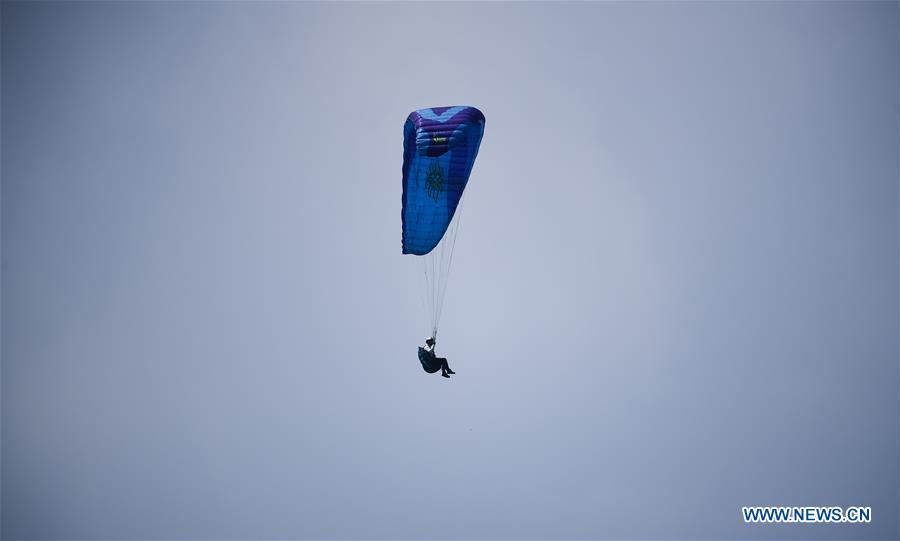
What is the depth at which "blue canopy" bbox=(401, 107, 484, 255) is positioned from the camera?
17359mm

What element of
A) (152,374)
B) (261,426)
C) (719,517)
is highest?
(152,374)

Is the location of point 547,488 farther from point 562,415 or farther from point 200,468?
point 200,468

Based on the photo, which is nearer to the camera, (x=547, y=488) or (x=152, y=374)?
(x=547, y=488)

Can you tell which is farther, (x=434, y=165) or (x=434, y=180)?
(x=434, y=180)

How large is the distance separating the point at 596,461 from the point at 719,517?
19.1 m

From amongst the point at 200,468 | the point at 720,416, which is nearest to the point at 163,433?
the point at 200,468

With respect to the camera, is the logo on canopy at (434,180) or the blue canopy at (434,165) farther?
the logo on canopy at (434,180)

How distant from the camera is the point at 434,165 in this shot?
707 inches

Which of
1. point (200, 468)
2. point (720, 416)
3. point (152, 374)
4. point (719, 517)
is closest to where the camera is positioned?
point (719, 517)

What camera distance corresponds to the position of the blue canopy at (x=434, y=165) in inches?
683

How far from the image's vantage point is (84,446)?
80.2 metres

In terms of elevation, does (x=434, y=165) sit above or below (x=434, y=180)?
above

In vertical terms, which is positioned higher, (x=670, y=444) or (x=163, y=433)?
(x=163, y=433)

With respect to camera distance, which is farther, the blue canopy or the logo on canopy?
the logo on canopy
